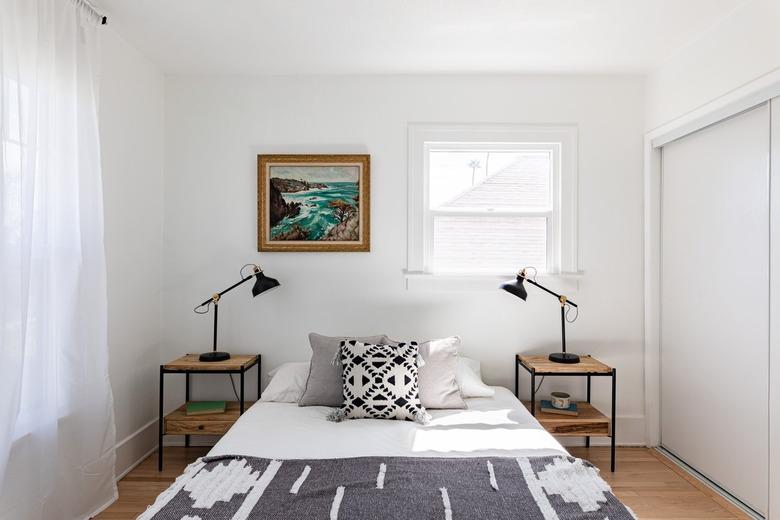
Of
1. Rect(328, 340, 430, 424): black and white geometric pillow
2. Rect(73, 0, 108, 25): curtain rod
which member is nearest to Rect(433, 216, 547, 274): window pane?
Rect(328, 340, 430, 424): black and white geometric pillow

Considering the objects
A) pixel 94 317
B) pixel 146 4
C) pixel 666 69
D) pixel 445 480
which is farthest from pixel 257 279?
pixel 666 69

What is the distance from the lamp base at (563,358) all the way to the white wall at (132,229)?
2.70 meters

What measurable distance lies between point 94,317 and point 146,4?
164cm

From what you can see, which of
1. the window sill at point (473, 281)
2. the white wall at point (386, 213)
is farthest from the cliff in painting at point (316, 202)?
the window sill at point (473, 281)

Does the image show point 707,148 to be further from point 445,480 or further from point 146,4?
point 146,4

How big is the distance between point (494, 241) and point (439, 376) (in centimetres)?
116

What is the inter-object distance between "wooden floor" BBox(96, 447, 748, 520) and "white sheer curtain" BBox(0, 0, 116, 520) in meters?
0.17

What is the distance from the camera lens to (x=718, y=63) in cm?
269

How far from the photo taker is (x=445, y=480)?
1.86 metres

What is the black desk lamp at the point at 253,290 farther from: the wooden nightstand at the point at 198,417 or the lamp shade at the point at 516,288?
the lamp shade at the point at 516,288

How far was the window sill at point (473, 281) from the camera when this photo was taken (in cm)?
343

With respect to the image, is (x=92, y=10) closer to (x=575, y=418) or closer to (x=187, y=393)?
(x=187, y=393)

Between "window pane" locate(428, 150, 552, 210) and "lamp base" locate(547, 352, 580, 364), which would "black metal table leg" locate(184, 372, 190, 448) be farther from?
"lamp base" locate(547, 352, 580, 364)

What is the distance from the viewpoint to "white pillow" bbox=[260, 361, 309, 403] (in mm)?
2928
